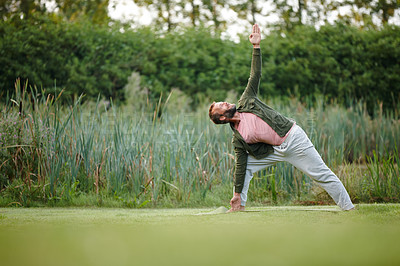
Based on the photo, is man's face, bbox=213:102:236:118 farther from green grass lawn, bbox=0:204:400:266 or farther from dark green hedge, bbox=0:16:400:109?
dark green hedge, bbox=0:16:400:109

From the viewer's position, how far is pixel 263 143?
4402 mm

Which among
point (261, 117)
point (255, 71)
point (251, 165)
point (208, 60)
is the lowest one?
point (251, 165)

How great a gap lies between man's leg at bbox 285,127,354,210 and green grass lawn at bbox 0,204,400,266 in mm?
196

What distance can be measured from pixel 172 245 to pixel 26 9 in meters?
12.8

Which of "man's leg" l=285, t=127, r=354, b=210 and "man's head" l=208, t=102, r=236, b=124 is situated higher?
"man's head" l=208, t=102, r=236, b=124

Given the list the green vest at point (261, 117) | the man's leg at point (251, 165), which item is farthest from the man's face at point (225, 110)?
the man's leg at point (251, 165)

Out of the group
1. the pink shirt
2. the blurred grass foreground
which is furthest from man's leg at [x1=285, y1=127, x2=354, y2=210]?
the blurred grass foreground

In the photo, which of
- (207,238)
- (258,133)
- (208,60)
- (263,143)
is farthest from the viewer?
(208,60)

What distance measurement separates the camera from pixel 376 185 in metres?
5.51

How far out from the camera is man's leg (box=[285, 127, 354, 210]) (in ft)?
13.9

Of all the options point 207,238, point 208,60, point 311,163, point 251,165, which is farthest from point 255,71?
point 208,60

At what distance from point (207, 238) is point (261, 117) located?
5.80 feet

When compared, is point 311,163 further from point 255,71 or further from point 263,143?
point 255,71

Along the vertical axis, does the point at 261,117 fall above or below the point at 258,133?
above
